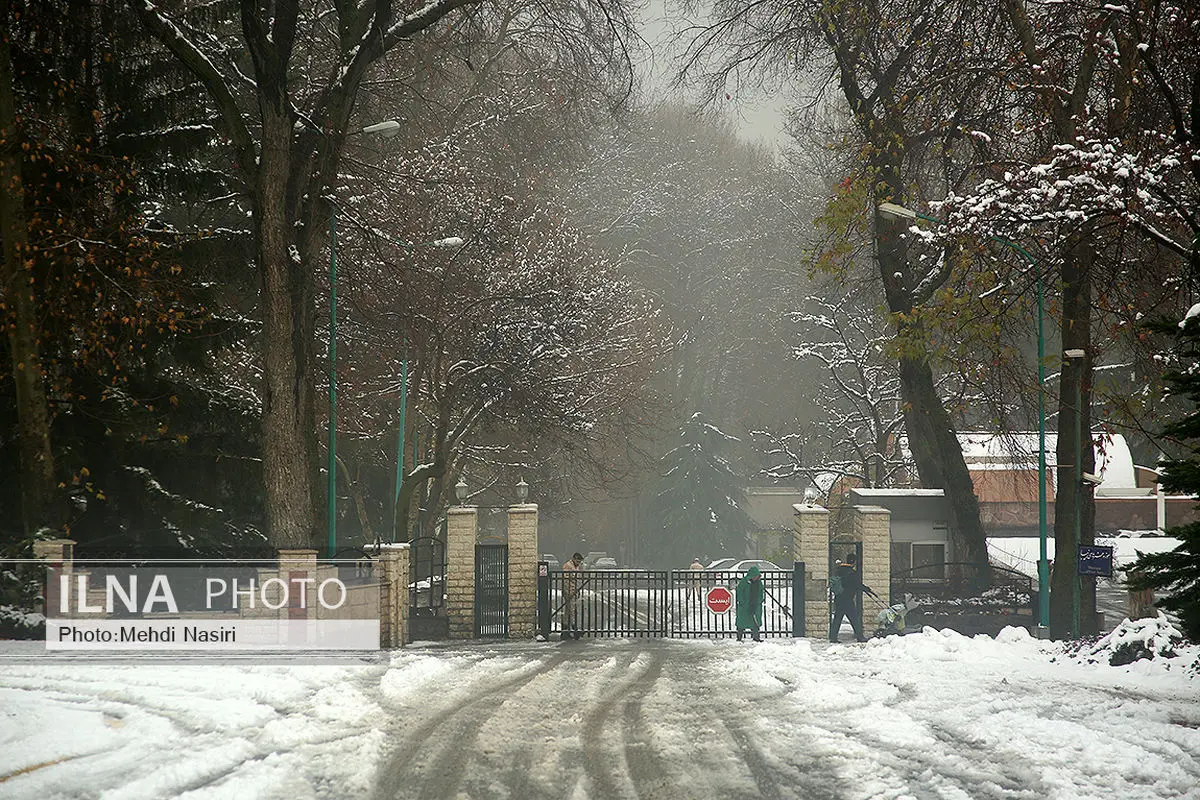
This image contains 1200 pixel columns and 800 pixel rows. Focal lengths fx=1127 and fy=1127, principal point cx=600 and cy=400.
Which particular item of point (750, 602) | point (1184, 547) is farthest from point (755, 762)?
point (750, 602)

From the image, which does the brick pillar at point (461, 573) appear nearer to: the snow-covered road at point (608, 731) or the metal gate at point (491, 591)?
the metal gate at point (491, 591)

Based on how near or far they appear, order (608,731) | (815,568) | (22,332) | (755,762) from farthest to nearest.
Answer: (815,568)
(22,332)
(608,731)
(755,762)

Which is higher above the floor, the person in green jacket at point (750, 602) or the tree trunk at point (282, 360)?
the tree trunk at point (282, 360)

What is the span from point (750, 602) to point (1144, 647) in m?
7.45

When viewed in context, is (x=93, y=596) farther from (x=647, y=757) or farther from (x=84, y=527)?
(x=647, y=757)

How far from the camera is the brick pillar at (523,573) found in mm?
19516

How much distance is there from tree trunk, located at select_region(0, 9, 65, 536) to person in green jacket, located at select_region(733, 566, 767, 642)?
11333 mm

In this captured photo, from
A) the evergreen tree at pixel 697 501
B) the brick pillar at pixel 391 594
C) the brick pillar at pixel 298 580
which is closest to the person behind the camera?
the brick pillar at pixel 298 580

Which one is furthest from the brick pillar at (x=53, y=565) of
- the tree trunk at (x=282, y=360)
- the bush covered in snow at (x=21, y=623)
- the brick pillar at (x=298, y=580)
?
the brick pillar at (x=298, y=580)

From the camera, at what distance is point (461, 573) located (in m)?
19.5

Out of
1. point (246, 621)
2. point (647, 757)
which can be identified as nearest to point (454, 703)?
point (647, 757)

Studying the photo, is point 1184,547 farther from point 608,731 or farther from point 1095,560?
point 1095,560

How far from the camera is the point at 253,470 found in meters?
21.8

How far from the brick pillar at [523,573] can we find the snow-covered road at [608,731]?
16.1 ft
